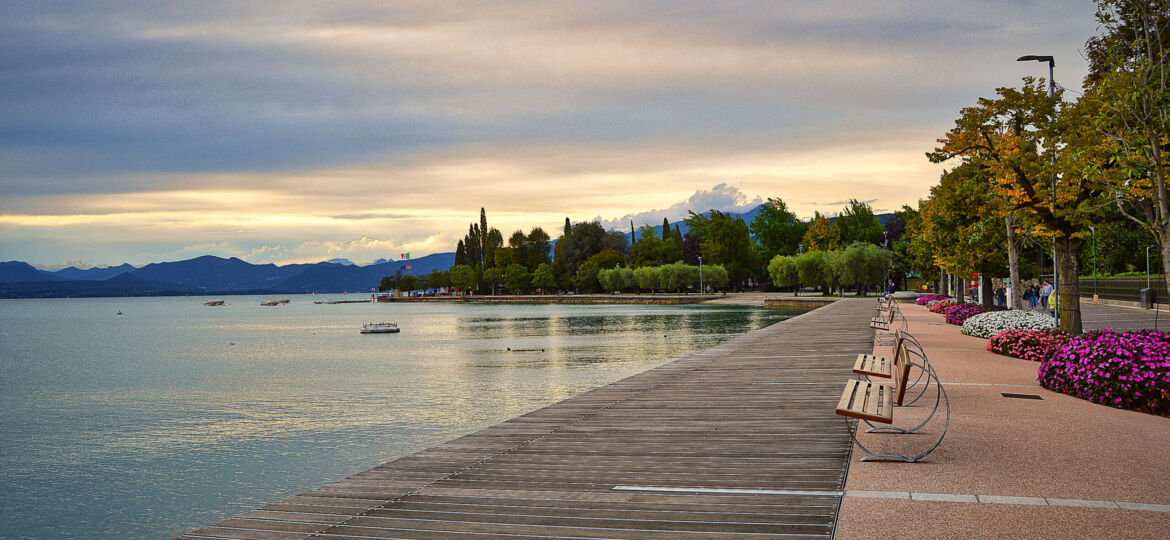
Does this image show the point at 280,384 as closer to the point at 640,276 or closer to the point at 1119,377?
the point at 1119,377

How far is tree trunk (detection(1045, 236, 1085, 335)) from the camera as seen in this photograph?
57.6 ft

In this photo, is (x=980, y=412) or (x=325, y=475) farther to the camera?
(x=325, y=475)

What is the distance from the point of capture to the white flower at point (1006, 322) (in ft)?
65.9

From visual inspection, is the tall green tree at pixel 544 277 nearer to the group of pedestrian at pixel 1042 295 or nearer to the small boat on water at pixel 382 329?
the small boat on water at pixel 382 329

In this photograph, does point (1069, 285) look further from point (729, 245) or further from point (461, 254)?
point (461, 254)

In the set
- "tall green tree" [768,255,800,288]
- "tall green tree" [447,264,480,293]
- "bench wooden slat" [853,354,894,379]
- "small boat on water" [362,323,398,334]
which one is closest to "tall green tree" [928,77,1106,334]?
"bench wooden slat" [853,354,894,379]

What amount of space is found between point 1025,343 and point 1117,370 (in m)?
7.14

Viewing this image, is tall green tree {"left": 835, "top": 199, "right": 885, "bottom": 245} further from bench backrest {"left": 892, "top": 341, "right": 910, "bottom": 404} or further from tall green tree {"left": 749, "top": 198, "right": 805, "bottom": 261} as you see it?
bench backrest {"left": 892, "top": 341, "right": 910, "bottom": 404}

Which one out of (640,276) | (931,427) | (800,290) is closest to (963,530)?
(931,427)

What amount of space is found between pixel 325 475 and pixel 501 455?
31.2 feet

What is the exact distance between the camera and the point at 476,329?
68.8m

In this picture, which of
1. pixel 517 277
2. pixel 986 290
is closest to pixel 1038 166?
pixel 986 290

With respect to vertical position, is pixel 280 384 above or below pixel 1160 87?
below

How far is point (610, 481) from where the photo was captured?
6.72m
